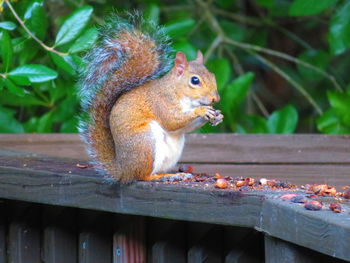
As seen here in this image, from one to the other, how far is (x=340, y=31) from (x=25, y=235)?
6.20 feet

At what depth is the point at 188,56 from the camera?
11.6 feet

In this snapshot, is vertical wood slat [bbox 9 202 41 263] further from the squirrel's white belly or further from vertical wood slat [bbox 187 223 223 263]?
vertical wood slat [bbox 187 223 223 263]

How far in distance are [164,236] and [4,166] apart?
55 centimetres

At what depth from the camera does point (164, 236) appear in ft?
5.98

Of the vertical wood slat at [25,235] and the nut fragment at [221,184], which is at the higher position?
the nut fragment at [221,184]

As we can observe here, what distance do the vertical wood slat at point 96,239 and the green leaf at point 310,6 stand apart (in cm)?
176

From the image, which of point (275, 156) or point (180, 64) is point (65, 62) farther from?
point (275, 156)

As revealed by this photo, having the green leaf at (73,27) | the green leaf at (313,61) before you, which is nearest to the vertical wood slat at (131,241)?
the green leaf at (73,27)

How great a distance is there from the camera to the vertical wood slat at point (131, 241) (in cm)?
189

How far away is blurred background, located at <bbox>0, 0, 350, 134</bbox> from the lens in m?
2.84

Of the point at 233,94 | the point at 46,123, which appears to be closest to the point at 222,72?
the point at 233,94

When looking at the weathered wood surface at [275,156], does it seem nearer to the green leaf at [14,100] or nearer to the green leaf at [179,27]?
Result: the green leaf at [14,100]

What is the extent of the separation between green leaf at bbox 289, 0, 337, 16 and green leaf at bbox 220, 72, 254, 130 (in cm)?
36

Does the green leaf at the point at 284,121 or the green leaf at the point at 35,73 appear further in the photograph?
the green leaf at the point at 284,121
